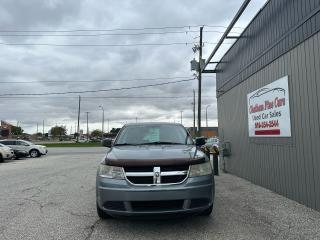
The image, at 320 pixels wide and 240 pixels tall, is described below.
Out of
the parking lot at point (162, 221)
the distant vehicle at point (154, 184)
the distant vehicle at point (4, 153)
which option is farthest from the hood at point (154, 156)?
the distant vehicle at point (4, 153)

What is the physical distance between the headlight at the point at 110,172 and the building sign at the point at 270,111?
14.4 feet

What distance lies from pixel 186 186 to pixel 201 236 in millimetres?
745

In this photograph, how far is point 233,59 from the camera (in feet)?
41.5

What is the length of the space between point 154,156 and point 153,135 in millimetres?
1501

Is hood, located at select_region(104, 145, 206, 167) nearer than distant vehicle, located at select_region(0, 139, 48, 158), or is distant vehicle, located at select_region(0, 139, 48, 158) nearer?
hood, located at select_region(104, 145, 206, 167)

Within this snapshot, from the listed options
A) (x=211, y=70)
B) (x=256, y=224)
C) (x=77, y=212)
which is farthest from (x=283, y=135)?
(x=211, y=70)

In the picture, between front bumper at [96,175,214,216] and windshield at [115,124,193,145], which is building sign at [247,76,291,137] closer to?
windshield at [115,124,193,145]

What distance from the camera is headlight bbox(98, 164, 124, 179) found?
5.11 metres

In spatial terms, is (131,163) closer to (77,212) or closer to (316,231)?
(77,212)

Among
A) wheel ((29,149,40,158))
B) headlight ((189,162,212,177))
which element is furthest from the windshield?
wheel ((29,149,40,158))

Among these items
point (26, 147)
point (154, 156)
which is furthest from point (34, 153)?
point (154, 156)

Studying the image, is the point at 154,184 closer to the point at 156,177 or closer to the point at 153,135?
the point at 156,177

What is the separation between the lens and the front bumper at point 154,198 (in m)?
4.89

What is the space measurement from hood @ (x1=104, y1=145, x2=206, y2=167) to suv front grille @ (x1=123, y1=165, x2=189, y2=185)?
74 mm
